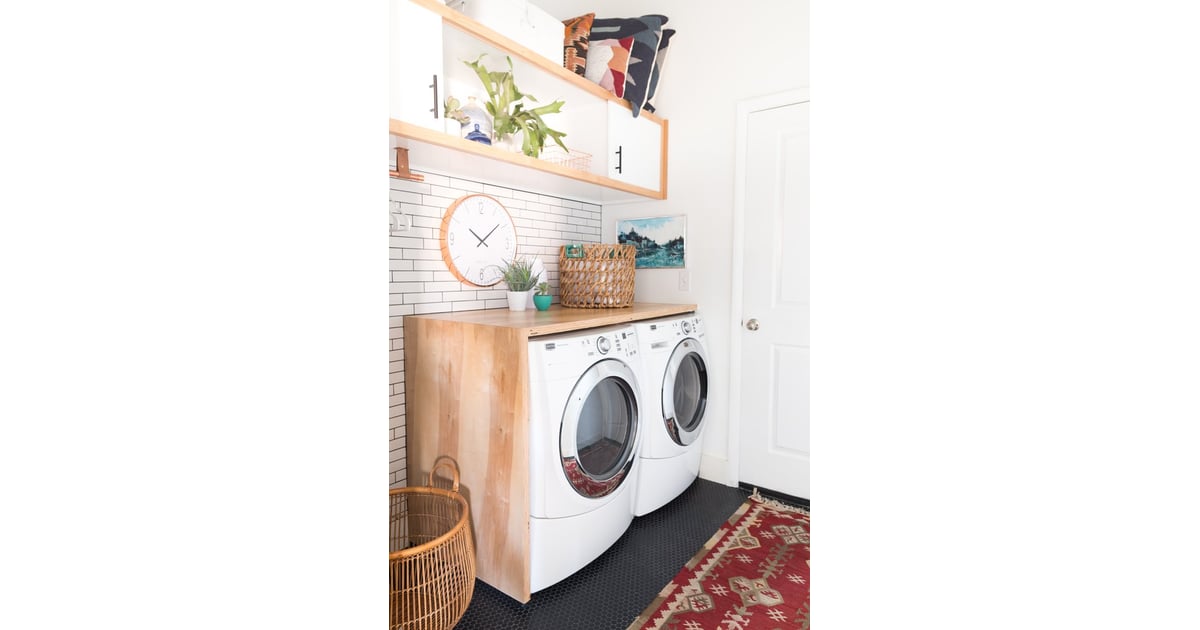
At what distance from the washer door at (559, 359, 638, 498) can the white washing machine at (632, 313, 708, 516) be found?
0.14 m

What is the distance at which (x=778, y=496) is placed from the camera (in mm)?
2463

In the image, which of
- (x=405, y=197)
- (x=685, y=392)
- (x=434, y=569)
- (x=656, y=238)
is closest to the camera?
(x=434, y=569)

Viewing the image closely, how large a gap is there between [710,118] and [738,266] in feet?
2.48

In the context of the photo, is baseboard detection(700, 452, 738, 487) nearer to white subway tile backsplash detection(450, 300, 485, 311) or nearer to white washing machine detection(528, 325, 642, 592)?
white washing machine detection(528, 325, 642, 592)

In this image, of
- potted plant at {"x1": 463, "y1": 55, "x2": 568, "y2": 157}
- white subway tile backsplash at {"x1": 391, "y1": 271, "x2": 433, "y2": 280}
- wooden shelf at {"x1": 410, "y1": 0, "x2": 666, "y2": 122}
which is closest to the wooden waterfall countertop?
white subway tile backsplash at {"x1": 391, "y1": 271, "x2": 433, "y2": 280}

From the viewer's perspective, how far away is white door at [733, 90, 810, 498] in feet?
7.67

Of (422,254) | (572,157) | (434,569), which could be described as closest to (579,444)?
(434,569)

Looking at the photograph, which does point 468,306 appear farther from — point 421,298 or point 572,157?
point 572,157
